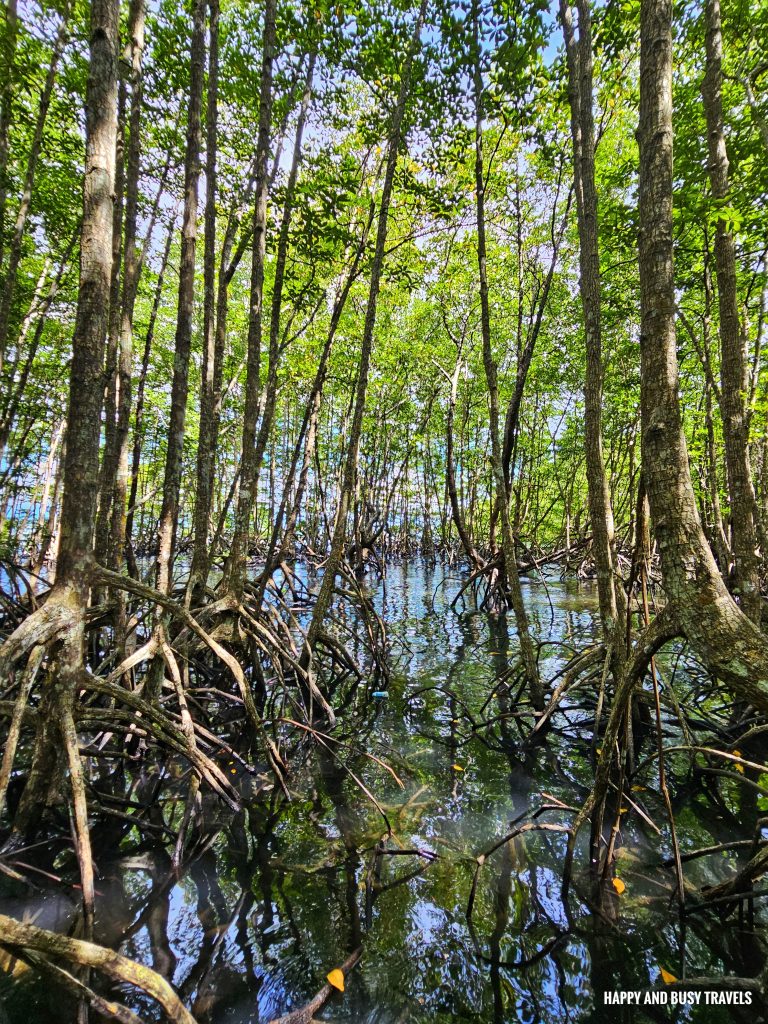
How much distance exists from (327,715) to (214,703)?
5.10 ft

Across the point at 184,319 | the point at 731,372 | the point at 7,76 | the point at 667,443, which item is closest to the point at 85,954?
the point at 667,443

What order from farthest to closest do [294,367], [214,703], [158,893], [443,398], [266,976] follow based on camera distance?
[443,398], [294,367], [214,703], [158,893], [266,976]

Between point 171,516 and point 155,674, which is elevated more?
point 171,516

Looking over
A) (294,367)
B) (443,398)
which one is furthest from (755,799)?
(443,398)

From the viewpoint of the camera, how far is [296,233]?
570 centimetres

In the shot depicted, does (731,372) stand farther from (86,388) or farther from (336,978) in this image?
(336,978)

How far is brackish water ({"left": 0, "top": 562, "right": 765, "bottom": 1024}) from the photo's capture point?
2.16 m

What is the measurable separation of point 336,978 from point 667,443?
286cm

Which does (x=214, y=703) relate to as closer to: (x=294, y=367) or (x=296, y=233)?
(x=296, y=233)

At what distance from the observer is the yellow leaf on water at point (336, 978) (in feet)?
7.15

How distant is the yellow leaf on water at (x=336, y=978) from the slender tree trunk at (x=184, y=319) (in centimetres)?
313

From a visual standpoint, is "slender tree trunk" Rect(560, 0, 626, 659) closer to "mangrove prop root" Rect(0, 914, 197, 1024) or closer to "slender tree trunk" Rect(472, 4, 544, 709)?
"slender tree trunk" Rect(472, 4, 544, 709)

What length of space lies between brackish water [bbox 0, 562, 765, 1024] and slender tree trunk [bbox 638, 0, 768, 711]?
1652 millimetres

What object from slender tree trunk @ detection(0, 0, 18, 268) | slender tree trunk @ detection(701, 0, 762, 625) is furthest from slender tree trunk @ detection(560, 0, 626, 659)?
slender tree trunk @ detection(0, 0, 18, 268)
